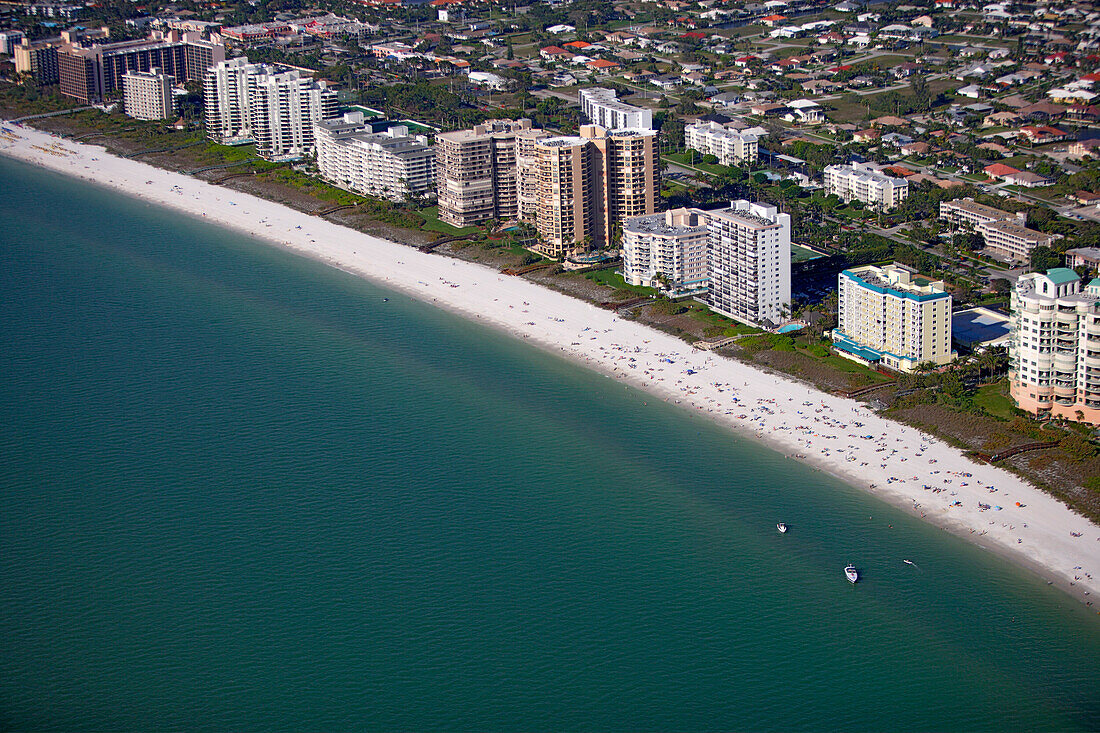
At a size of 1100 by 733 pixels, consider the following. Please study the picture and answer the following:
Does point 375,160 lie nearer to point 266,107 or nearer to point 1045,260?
point 266,107

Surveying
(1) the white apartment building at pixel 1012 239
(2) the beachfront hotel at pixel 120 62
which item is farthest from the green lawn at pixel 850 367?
(2) the beachfront hotel at pixel 120 62

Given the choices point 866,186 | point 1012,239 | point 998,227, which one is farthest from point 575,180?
point 1012,239

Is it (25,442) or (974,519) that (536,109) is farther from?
(974,519)

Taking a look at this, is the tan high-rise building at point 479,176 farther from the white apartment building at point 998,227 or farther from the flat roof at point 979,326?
the flat roof at point 979,326

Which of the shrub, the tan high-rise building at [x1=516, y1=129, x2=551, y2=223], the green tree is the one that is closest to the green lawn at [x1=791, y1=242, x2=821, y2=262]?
the green tree

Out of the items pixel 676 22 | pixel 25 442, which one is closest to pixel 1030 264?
pixel 25 442
